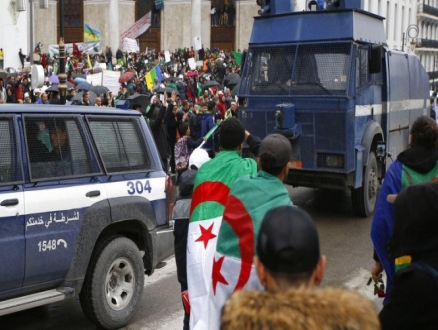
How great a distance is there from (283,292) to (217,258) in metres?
1.71

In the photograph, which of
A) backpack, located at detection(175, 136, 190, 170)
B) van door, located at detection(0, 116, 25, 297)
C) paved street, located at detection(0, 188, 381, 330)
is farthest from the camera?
backpack, located at detection(175, 136, 190, 170)

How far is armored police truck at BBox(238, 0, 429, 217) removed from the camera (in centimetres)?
1237

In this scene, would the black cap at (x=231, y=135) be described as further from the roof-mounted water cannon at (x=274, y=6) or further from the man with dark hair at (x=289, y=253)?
the roof-mounted water cannon at (x=274, y=6)

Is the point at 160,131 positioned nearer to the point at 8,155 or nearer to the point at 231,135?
the point at 8,155

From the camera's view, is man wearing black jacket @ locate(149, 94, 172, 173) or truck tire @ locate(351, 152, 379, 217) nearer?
truck tire @ locate(351, 152, 379, 217)

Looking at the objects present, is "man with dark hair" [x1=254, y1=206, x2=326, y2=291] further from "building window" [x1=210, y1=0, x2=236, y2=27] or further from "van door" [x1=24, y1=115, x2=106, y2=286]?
"building window" [x1=210, y1=0, x2=236, y2=27]

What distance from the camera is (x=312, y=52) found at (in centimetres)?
1272

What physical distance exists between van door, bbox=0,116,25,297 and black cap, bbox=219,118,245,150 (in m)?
1.93

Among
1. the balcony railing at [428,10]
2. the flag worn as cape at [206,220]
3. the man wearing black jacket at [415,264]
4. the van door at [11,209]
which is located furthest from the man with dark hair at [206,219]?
the balcony railing at [428,10]

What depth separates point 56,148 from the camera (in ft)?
22.3

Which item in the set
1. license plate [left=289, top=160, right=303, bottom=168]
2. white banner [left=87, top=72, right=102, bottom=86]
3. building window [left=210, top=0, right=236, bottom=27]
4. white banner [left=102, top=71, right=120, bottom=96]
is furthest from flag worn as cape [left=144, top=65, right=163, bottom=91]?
building window [left=210, top=0, right=236, bottom=27]

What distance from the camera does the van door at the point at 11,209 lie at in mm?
6086

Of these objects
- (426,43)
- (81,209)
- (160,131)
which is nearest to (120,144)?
(81,209)

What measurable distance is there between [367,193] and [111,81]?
14.8 meters
